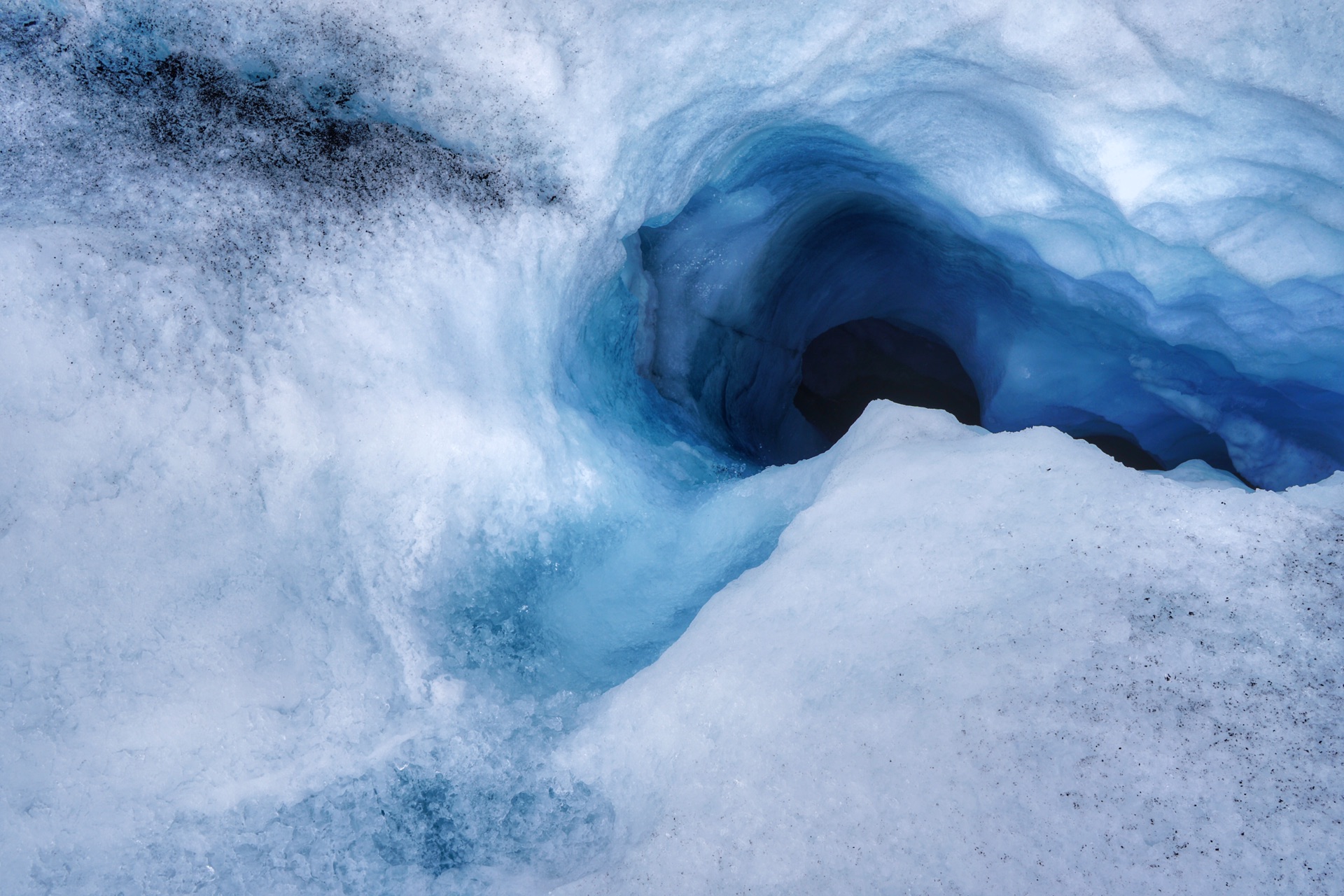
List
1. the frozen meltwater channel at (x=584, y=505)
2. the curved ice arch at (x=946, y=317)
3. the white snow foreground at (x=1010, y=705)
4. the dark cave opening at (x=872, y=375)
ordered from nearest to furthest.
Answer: the white snow foreground at (x=1010, y=705), the frozen meltwater channel at (x=584, y=505), the curved ice arch at (x=946, y=317), the dark cave opening at (x=872, y=375)

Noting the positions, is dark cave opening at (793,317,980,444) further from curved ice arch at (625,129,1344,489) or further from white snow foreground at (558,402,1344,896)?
white snow foreground at (558,402,1344,896)

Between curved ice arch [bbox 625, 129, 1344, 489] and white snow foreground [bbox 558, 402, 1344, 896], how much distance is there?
66.2 inches

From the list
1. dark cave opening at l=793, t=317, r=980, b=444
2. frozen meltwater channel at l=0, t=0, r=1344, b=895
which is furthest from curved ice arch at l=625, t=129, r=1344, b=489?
dark cave opening at l=793, t=317, r=980, b=444

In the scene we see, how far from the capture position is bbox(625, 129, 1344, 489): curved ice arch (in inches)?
144

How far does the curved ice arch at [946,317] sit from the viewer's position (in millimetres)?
3670

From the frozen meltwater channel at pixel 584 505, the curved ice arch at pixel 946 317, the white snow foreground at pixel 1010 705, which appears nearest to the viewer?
the white snow foreground at pixel 1010 705

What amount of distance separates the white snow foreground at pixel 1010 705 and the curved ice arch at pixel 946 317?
1.68 metres

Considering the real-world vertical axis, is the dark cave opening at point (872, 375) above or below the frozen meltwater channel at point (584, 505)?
below

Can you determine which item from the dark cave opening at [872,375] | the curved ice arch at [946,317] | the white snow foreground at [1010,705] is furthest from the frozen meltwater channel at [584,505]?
the dark cave opening at [872,375]

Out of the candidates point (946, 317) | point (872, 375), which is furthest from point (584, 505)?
point (872, 375)

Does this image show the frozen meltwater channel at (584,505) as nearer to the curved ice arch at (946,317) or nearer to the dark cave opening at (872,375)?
the curved ice arch at (946,317)

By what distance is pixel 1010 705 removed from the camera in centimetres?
187

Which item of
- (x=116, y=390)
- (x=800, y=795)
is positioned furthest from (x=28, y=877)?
(x=800, y=795)

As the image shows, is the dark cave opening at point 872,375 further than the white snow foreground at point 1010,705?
Yes
